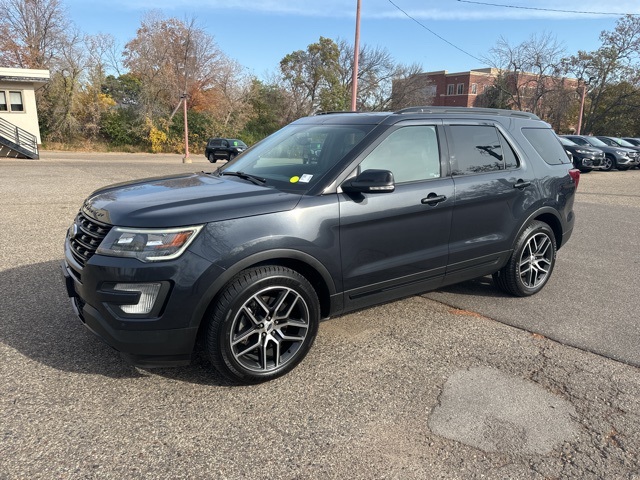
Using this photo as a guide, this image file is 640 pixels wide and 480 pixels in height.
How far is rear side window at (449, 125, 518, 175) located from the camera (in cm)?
404

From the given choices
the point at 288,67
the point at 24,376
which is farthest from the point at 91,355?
the point at 288,67

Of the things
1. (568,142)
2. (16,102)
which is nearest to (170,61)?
(16,102)

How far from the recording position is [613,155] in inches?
909

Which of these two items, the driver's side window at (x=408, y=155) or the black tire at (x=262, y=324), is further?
the driver's side window at (x=408, y=155)

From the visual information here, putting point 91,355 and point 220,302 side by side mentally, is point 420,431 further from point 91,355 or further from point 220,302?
point 91,355

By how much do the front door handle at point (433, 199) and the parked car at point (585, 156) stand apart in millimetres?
20827

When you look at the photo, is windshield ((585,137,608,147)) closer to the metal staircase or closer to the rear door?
the rear door

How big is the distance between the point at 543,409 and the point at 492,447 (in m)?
0.57

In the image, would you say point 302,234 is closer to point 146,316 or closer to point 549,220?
point 146,316

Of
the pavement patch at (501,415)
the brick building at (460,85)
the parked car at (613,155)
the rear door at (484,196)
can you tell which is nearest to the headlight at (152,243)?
the pavement patch at (501,415)

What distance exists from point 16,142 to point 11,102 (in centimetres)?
398

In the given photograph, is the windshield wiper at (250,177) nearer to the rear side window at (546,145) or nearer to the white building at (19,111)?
the rear side window at (546,145)

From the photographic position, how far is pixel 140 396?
114 inches

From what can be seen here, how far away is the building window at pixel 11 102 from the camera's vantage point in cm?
2800
